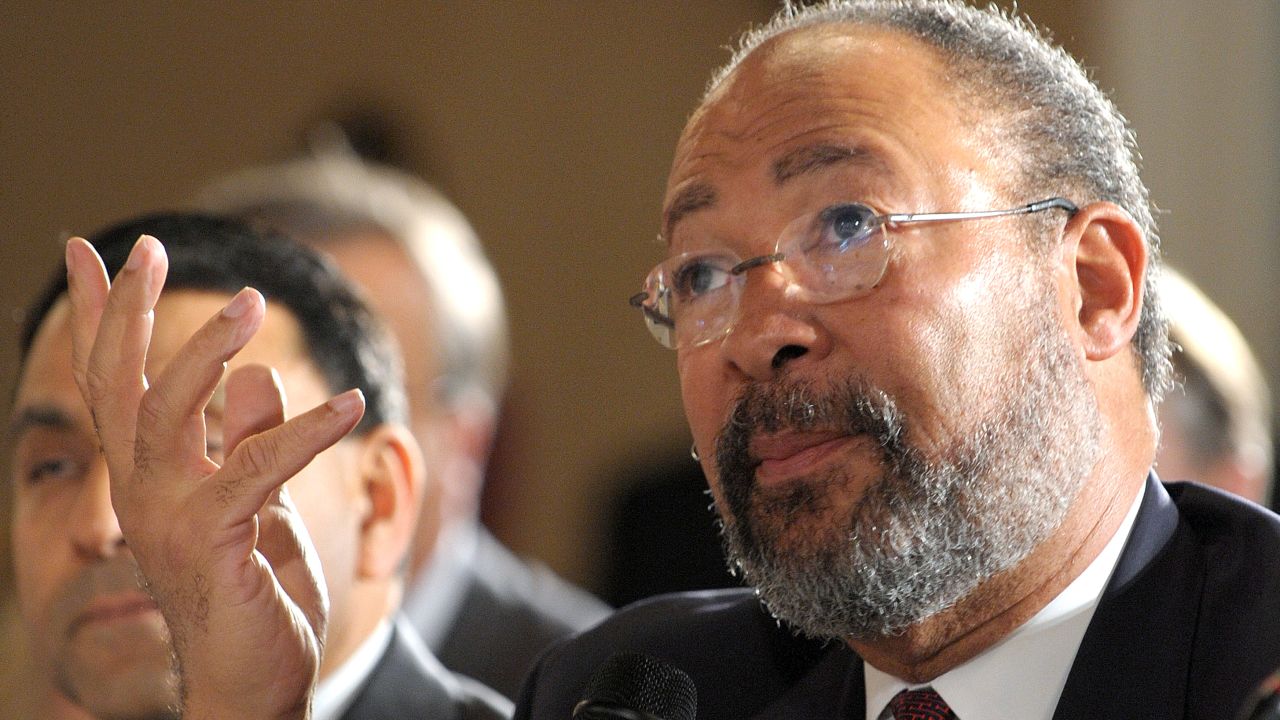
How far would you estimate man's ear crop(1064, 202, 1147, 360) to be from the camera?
1.98 m

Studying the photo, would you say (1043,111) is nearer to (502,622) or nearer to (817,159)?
(817,159)

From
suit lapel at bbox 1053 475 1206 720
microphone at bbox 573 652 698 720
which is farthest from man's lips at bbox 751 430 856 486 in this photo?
suit lapel at bbox 1053 475 1206 720

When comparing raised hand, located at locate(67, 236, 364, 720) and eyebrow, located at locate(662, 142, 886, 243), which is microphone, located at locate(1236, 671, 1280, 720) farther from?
raised hand, located at locate(67, 236, 364, 720)

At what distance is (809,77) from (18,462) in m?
1.37

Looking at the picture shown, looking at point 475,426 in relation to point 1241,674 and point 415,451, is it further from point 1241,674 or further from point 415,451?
point 1241,674

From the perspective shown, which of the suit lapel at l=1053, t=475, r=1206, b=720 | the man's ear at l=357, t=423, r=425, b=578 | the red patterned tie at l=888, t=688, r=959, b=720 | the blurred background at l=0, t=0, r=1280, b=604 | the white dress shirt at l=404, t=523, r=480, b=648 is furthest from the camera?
the blurred background at l=0, t=0, r=1280, b=604

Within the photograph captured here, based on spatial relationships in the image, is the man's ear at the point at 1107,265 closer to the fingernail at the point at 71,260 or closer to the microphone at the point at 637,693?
the microphone at the point at 637,693

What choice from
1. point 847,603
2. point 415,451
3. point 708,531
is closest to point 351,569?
point 415,451

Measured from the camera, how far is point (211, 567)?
1894mm

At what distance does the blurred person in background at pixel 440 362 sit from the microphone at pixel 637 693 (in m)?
2.34

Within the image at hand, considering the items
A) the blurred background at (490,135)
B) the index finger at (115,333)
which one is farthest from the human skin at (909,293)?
the blurred background at (490,135)

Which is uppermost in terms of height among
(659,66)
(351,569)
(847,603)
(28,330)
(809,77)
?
(809,77)

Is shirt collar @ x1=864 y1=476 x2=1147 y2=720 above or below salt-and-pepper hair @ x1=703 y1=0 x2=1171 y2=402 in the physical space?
below

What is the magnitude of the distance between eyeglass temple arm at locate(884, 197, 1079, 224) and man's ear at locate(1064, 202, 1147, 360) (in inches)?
1.0
